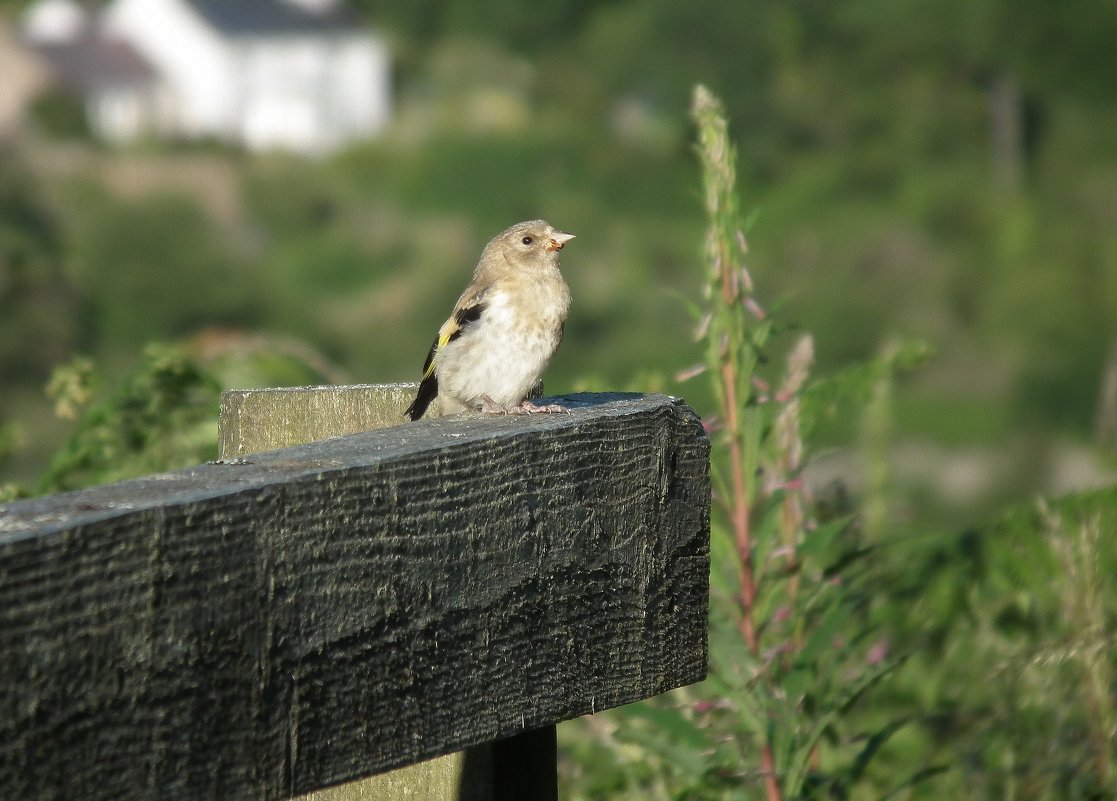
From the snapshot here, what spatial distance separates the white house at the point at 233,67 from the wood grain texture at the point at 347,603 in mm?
71949

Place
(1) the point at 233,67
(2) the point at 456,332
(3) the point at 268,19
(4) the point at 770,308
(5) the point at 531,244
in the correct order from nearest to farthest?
(4) the point at 770,308
(2) the point at 456,332
(5) the point at 531,244
(1) the point at 233,67
(3) the point at 268,19

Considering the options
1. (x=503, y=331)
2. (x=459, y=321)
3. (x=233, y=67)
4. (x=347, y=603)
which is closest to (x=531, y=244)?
(x=459, y=321)

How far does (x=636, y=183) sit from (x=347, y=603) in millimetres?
55830

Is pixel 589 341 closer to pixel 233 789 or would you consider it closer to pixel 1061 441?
pixel 1061 441

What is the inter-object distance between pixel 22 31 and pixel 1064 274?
51.0 metres

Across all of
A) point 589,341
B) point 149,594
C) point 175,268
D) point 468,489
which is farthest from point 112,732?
point 175,268

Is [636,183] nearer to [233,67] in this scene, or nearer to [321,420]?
[233,67]

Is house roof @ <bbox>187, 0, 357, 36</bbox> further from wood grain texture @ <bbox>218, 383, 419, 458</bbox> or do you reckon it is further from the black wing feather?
wood grain texture @ <bbox>218, 383, 419, 458</bbox>

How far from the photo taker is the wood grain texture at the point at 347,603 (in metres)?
1.48

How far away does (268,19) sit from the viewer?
80.1m

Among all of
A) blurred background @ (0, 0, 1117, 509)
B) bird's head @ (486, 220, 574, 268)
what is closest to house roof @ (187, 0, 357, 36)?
blurred background @ (0, 0, 1117, 509)

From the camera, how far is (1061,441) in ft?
91.6

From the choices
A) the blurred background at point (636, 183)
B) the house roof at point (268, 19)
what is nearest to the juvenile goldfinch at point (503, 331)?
the blurred background at point (636, 183)

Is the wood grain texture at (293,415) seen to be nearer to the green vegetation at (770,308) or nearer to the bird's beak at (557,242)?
the green vegetation at (770,308)
